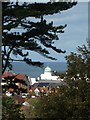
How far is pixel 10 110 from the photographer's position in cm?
411

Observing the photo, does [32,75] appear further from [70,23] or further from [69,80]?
[70,23]

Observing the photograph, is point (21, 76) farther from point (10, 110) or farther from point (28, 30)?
point (28, 30)

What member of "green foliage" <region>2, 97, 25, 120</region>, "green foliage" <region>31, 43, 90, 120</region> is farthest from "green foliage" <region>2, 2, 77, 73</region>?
"green foliage" <region>2, 97, 25, 120</region>

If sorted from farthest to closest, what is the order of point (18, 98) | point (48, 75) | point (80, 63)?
point (18, 98)
point (48, 75)
point (80, 63)

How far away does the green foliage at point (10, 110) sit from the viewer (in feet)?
13.3

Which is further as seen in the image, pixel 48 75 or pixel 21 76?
pixel 21 76

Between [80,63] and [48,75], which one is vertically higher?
[80,63]

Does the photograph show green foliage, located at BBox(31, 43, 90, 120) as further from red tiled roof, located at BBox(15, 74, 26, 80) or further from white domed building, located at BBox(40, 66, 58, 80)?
red tiled roof, located at BBox(15, 74, 26, 80)

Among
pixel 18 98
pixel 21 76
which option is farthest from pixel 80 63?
pixel 18 98

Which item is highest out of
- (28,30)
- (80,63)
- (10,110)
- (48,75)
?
(28,30)

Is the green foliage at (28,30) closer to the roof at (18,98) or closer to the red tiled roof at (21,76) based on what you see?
the red tiled roof at (21,76)

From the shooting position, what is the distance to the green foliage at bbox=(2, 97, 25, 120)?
13.3ft

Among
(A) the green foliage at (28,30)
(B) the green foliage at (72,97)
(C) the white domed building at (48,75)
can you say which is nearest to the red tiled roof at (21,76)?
(A) the green foliage at (28,30)

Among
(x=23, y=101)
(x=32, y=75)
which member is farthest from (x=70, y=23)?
(x=23, y=101)
